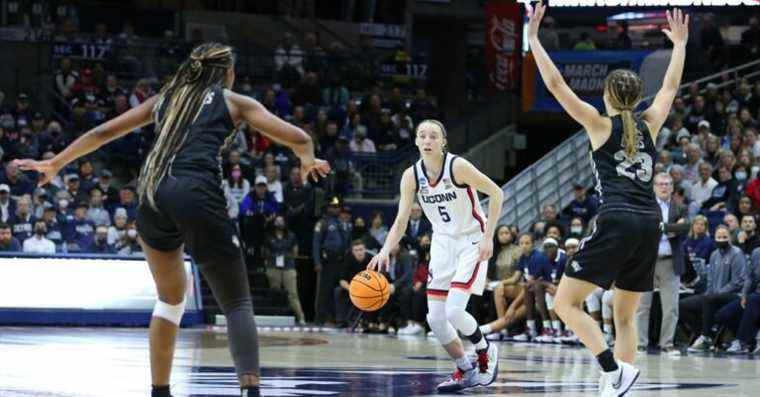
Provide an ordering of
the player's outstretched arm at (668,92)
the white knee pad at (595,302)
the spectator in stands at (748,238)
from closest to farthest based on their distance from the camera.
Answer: the player's outstretched arm at (668,92)
the spectator in stands at (748,238)
the white knee pad at (595,302)

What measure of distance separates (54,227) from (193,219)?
16.3 metres

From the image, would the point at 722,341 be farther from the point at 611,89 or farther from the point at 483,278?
the point at 611,89

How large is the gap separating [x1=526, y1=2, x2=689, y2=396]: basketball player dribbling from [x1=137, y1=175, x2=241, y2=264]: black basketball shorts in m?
2.39

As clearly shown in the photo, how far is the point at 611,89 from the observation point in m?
8.60

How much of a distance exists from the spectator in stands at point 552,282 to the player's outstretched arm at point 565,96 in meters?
11.2

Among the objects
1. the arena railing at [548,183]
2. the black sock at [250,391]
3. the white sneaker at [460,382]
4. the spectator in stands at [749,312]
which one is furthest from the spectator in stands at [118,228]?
the black sock at [250,391]

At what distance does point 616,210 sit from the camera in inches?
334

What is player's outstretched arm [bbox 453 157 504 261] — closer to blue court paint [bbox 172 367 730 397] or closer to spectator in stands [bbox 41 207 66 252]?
blue court paint [bbox 172 367 730 397]

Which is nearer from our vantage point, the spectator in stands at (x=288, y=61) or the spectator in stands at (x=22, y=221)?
the spectator in stands at (x=22, y=221)

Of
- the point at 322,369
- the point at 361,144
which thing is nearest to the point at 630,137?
the point at 322,369

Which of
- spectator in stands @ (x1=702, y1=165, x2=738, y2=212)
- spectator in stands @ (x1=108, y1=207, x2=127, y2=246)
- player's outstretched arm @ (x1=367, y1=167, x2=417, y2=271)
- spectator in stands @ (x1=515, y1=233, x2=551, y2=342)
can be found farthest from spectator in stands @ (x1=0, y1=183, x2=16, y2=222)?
player's outstretched arm @ (x1=367, y1=167, x2=417, y2=271)

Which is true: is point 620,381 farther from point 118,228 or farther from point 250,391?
point 118,228

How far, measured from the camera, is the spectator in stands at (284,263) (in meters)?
24.0

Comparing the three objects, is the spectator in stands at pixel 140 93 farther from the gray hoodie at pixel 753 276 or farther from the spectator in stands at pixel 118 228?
the gray hoodie at pixel 753 276
